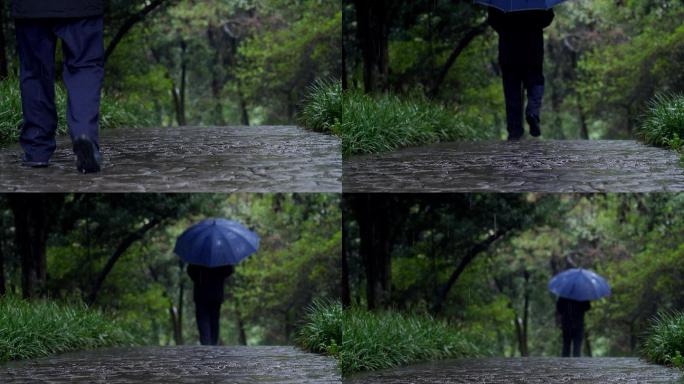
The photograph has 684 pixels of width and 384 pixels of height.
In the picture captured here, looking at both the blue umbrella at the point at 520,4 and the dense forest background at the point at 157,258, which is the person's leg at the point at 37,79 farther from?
the blue umbrella at the point at 520,4

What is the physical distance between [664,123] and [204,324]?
3.81 meters

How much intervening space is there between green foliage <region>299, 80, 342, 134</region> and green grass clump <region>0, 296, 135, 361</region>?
86.6 inches

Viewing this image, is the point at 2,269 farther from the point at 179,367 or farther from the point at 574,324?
the point at 574,324

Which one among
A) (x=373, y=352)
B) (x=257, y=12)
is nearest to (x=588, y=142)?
(x=373, y=352)

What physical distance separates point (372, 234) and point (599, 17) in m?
2.29

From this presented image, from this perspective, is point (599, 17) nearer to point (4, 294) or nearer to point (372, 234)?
point (372, 234)

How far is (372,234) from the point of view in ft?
25.7

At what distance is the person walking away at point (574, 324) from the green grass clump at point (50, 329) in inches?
134

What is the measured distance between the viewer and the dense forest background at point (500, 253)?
7.71 meters

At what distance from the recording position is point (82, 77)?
6.54 m

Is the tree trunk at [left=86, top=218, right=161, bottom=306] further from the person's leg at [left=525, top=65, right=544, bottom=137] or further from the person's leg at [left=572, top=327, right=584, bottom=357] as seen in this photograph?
the person's leg at [left=572, top=327, right=584, bottom=357]

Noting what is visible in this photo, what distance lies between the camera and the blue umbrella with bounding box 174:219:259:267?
8.31 m

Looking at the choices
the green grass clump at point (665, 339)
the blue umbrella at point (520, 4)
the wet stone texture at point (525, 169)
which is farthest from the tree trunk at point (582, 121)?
the green grass clump at point (665, 339)

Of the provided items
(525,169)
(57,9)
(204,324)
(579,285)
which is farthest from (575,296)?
(57,9)
